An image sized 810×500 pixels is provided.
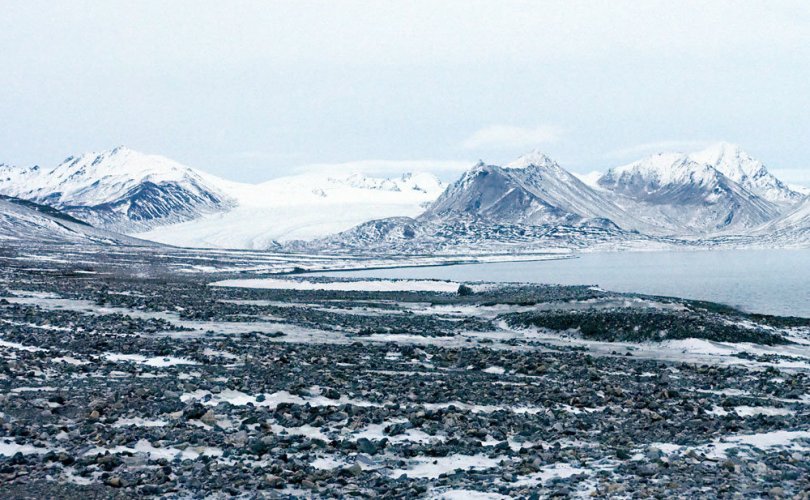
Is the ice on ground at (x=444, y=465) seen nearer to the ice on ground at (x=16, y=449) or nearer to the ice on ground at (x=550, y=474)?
the ice on ground at (x=550, y=474)

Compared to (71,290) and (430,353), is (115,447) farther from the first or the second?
(71,290)

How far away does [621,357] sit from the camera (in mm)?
31156

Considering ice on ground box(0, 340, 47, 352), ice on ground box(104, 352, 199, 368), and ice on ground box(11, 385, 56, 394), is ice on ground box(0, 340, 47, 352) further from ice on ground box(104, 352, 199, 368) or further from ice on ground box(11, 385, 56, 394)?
ice on ground box(11, 385, 56, 394)

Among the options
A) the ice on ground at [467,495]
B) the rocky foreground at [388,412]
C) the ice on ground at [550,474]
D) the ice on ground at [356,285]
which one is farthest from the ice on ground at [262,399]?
the ice on ground at [356,285]

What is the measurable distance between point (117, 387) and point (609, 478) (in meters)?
11.9

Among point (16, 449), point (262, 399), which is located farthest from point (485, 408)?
point (16, 449)

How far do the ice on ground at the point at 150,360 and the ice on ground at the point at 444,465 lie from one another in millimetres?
11617

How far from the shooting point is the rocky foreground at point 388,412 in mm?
12820

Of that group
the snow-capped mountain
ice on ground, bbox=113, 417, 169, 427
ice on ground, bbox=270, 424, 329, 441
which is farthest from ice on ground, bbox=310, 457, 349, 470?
the snow-capped mountain

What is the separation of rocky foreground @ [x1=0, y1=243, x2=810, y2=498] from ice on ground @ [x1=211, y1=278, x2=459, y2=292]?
37.7 metres

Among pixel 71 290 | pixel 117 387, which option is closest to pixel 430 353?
pixel 117 387

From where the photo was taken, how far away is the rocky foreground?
1282 cm

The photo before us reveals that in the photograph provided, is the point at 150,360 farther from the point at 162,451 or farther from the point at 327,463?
the point at 327,463

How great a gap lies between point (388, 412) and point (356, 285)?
6192 centimetres
